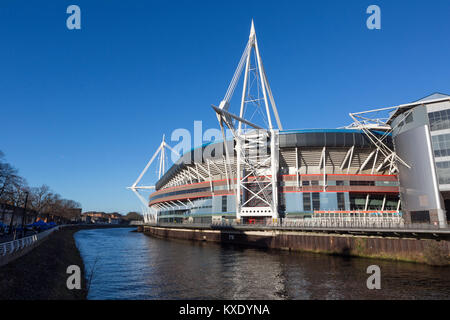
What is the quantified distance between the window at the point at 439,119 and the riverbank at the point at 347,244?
15.5 metres

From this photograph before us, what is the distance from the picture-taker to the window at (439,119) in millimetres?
34281

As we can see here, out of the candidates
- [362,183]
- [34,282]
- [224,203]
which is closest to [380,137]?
[362,183]

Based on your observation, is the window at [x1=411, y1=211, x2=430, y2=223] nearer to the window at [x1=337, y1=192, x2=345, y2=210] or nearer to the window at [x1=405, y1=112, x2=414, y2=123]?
the window at [x1=405, y1=112, x2=414, y2=123]

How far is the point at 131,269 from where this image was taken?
26.5 meters

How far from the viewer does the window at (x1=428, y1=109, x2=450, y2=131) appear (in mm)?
34281

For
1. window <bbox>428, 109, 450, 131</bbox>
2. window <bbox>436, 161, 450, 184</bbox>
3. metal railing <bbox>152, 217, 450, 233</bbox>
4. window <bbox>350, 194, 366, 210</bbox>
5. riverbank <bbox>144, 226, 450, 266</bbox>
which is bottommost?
riverbank <bbox>144, 226, 450, 266</bbox>

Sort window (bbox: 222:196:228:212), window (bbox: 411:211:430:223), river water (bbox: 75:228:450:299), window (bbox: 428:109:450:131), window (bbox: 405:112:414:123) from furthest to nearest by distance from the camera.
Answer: window (bbox: 222:196:228:212) → window (bbox: 405:112:414:123) → window (bbox: 411:211:430:223) → window (bbox: 428:109:450:131) → river water (bbox: 75:228:450:299)

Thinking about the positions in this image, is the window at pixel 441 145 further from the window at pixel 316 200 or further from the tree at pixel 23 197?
the tree at pixel 23 197

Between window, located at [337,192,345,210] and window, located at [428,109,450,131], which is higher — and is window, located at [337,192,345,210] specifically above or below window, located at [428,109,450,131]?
below

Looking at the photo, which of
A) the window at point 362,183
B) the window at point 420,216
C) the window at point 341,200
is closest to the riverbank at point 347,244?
the window at point 420,216

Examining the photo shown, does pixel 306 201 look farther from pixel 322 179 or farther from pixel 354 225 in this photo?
pixel 354 225

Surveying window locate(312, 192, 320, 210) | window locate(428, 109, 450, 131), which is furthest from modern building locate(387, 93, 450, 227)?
window locate(312, 192, 320, 210)

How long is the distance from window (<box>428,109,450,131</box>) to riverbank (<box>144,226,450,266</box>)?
50.8ft
